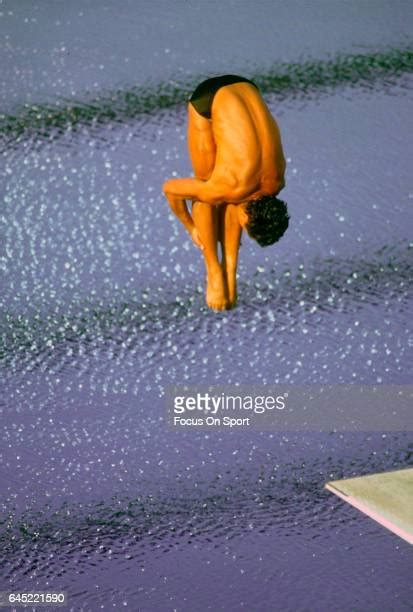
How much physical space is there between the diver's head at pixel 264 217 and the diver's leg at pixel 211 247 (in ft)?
0.30

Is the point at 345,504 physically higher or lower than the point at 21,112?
lower

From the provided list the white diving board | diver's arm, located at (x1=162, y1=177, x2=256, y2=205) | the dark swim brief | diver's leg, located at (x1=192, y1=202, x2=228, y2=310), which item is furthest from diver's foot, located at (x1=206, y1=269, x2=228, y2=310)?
the white diving board

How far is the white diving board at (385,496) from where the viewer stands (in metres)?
1.47

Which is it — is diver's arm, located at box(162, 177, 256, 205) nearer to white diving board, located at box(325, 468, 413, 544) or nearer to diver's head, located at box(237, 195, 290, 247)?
diver's head, located at box(237, 195, 290, 247)

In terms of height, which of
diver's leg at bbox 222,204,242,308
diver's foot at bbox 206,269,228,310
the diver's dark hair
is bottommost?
diver's foot at bbox 206,269,228,310

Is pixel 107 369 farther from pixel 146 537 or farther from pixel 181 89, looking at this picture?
pixel 181 89

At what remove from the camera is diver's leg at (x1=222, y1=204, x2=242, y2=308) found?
1297 mm

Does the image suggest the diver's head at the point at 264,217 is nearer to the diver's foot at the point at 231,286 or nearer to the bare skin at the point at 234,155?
the bare skin at the point at 234,155

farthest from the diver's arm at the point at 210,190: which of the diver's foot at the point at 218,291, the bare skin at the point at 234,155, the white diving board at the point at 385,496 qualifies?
the white diving board at the point at 385,496

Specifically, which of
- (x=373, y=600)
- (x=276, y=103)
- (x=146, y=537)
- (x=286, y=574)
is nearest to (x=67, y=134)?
(x=276, y=103)

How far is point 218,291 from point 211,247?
0.06 meters

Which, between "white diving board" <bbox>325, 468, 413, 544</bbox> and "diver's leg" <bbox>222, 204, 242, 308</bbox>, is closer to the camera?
"diver's leg" <bbox>222, 204, 242, 308</bbox>

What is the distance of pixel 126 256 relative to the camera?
1.71m

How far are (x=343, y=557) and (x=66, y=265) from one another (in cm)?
74
